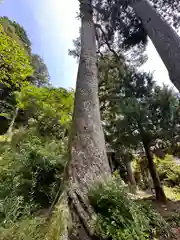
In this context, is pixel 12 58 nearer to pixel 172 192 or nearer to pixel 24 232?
pixel 24 232

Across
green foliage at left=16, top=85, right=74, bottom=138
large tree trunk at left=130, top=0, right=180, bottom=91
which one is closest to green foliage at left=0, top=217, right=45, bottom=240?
large tree trunk at left=130, top=0, right=180, bottom=91

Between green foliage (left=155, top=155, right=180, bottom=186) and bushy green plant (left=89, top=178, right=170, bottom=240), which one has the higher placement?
A: green foliage (left=155, top=155, right=180, bottom=186)

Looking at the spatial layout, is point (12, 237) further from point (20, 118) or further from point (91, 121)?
point (20, 118)

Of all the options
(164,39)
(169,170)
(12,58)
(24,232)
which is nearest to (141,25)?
(164,39)

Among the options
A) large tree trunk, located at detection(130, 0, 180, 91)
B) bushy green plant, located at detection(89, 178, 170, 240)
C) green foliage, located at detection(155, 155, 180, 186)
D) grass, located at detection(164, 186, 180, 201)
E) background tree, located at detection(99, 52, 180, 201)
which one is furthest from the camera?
green foliage, located at detection(155, 155, 180, 186)

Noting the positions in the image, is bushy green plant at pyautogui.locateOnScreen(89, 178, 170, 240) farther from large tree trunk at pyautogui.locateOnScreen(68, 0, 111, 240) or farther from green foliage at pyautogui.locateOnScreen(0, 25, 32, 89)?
green foliage at pyautogui.locateOnScreen(0, 25, 32, 89)

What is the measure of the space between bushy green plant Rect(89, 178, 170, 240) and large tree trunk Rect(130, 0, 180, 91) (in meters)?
2.14

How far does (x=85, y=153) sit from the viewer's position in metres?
2.90

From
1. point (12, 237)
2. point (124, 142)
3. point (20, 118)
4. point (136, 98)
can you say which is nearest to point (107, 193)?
point (12, 237)

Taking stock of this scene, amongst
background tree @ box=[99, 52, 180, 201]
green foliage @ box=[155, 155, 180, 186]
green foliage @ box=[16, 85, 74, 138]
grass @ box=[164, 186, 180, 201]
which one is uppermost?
green foliage @ box=[16, 85, 74, 138]

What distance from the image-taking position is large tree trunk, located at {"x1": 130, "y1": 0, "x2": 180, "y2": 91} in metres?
3.43

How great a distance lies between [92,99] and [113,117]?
353 cm

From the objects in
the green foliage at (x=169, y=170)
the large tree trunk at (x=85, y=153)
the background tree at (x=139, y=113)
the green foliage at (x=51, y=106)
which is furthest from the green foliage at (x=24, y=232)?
the green foliage at (x=169, y=170)

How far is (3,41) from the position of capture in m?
4.64
